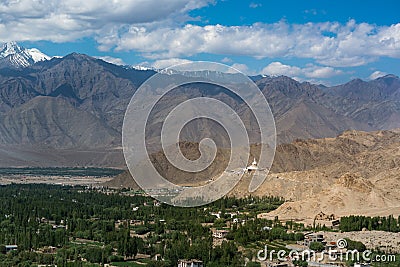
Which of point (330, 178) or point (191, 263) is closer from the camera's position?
point (191, 263)

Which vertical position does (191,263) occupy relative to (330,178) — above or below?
below

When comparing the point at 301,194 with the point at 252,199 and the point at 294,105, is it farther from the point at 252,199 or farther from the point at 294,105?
the point at 294,105

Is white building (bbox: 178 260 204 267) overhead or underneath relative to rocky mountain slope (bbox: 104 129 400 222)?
underneath

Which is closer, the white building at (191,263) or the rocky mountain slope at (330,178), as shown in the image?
the white building at (191,263)

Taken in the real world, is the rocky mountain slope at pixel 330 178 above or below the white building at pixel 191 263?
above

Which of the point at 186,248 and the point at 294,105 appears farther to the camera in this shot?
the point at 294,105

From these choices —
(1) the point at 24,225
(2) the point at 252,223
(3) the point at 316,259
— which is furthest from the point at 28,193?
(3) the point at 316,259

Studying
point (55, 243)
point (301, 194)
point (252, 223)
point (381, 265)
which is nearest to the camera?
point (381, 265)

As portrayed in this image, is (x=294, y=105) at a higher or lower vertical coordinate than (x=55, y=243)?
higher

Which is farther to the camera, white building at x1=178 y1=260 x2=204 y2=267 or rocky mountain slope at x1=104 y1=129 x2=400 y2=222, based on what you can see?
rocky mountain slope at x1=104 y1=129 x2=400 y2=222

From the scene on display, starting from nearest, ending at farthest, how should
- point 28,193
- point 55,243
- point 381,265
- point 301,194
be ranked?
point 381,265 → point 55,243 → point 301,194 → point 28,193
